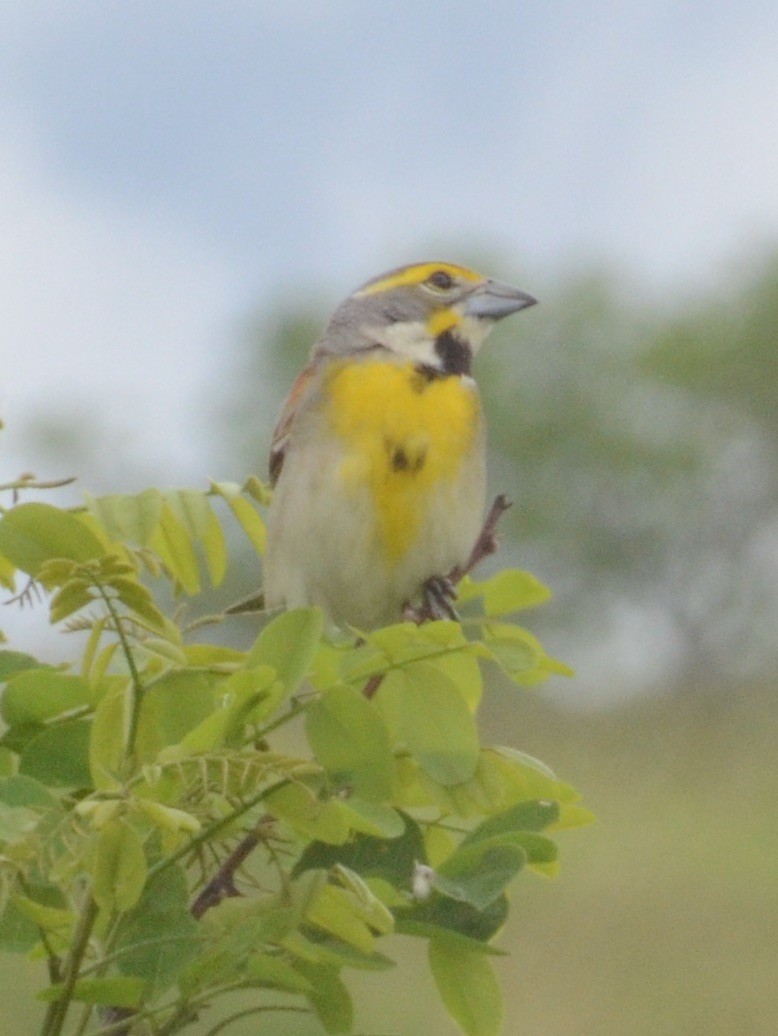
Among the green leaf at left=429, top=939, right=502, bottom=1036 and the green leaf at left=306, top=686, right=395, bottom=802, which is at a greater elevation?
the green leaf at left=306, top=686, right=395, bottom=802

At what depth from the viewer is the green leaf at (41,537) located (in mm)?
1366

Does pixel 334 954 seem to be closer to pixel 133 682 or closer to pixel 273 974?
pixel 273 974

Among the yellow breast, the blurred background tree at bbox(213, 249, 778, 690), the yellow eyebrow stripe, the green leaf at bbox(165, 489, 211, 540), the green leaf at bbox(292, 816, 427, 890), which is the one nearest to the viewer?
the green leaf at bbox(292, 816, 427, 890)

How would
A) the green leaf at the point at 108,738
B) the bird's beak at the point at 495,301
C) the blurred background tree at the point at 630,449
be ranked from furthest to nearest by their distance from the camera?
the blurred background tree at the point at 630,449
the bird's beak at the point at 495,301
the green leaf at the point at 108,738

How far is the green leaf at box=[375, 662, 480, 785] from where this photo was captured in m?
1.45

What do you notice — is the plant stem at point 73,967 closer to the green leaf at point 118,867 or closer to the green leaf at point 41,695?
the green leaf at point 118,867

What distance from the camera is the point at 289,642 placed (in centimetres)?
137

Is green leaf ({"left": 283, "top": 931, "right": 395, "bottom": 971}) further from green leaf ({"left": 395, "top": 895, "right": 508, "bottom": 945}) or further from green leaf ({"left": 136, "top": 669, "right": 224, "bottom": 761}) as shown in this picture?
green leaf ({"left": 136, "top": 669, "right": 224, "bottom": 761})

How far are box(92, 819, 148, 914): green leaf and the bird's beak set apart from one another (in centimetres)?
150

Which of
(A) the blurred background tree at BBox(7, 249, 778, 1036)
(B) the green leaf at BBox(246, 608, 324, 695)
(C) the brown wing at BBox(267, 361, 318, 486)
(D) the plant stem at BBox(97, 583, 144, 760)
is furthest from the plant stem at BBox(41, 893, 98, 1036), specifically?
(A) the blurred background tree at BBox(7, 249, 778, 1036)

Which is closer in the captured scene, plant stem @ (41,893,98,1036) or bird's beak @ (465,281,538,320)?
plant stem @ (41,893,98,1036)

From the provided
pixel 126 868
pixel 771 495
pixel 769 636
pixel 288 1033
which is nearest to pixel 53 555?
pixel 126 868

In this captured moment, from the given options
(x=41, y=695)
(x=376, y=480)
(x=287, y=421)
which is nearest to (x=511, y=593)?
(x=41, y=695)

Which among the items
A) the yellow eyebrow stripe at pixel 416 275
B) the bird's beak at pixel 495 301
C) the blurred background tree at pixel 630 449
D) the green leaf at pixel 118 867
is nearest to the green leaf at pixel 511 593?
the green leaf at pixel 118 867
